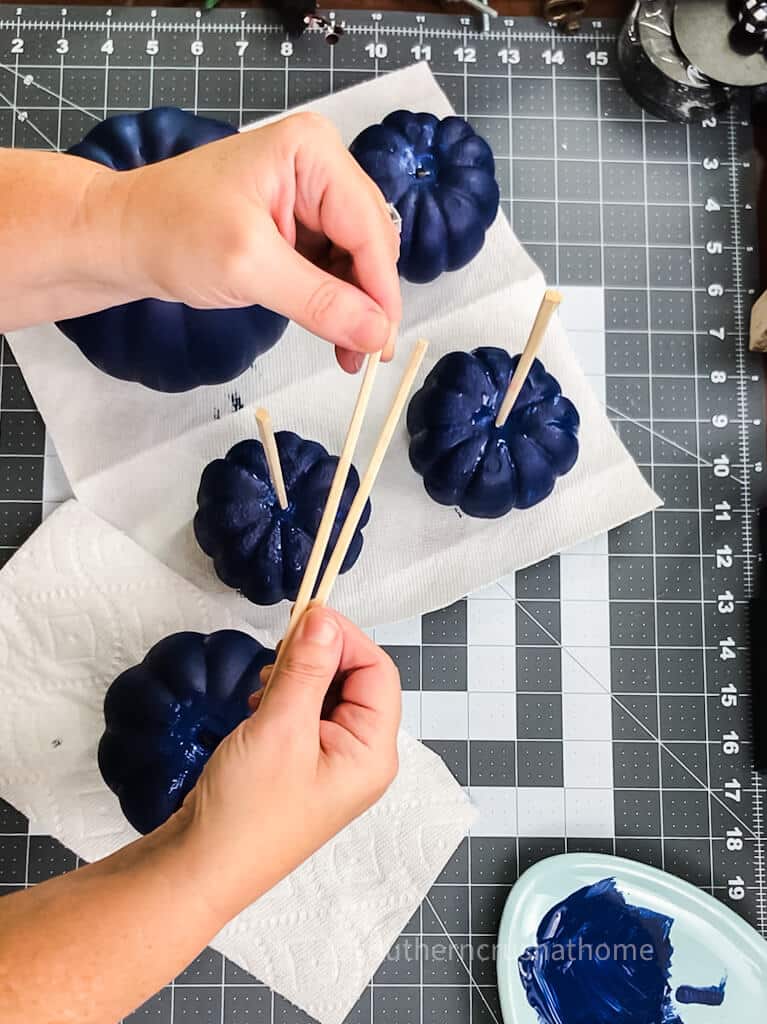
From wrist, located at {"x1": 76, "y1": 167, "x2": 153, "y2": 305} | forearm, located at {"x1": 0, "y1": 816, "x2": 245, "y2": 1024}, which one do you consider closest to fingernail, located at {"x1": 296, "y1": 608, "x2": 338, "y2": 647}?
forearm, located at {"x1": 0, "y1": 816, "x2": 245, "y2": 1024}

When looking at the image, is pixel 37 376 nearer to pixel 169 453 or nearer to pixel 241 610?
pixel 169 453

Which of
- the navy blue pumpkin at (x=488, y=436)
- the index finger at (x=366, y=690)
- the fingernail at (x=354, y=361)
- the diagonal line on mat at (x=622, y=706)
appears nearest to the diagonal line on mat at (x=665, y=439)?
the navy blue pumpkin at (x=488, y=436)

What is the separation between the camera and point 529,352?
0.85 meters

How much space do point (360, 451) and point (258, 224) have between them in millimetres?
382

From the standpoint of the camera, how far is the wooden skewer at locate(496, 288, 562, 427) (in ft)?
2.51

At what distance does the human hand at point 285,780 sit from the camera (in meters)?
0.65

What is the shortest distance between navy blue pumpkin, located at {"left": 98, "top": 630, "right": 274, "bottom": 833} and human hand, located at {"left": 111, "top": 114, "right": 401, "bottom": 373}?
34 cm

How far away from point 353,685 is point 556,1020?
18.7 inches

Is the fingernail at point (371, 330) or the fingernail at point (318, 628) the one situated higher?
the fingernail at point (371, 330)

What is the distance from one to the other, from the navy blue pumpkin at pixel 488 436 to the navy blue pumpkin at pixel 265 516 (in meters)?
0.10

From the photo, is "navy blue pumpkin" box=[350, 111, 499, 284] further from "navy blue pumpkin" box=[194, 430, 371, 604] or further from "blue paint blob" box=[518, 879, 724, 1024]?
"blue paint blob" box=[518, 879, 724, 1024]

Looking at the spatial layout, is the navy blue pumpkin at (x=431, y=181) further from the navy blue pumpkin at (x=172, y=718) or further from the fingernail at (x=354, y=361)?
the navy blue pumpkin at (x=172, y=718)

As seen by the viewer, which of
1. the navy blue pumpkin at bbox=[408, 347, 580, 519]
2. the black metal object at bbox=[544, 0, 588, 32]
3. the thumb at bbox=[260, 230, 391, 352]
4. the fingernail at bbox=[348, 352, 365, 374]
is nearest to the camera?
the thumb at bbox=[260, 230, 391, 352]

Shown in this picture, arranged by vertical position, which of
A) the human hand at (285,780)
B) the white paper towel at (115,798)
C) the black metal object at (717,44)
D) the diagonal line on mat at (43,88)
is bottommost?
the white paper towel at (115,798)
